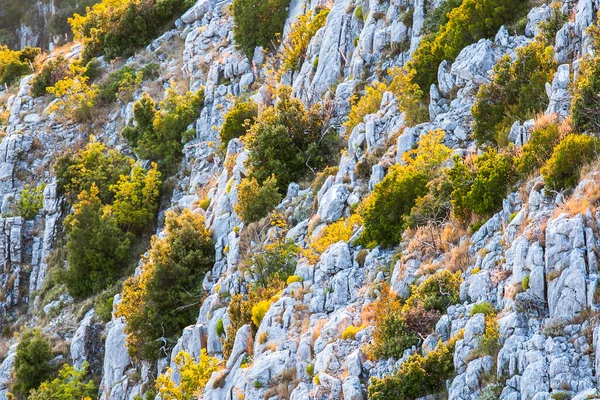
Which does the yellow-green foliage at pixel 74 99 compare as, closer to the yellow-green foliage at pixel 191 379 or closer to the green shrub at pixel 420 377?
the yellow-green foliage at pixel 191 379

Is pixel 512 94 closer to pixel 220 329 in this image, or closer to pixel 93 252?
pixel 220 329

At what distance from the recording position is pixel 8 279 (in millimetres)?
41406

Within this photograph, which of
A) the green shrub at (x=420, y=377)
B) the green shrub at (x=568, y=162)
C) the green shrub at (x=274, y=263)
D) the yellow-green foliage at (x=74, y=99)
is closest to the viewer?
the green shrub at (x=420, y=377)

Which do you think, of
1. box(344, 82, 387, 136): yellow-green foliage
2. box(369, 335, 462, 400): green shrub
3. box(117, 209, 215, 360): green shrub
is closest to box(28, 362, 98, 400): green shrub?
box(117, 209, 215, 360): green shrub

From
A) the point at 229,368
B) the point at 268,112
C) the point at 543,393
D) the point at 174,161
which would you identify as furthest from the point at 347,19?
the point at 543,393

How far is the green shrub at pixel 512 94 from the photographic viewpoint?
74.3 feet

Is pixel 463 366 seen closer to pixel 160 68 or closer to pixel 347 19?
pixel 347 19

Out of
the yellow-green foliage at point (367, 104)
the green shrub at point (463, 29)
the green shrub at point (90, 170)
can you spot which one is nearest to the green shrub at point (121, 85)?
the green shrub at point (90, 170)

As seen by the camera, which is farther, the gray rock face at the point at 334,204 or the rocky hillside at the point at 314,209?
the gray rock face at the point at 334,204

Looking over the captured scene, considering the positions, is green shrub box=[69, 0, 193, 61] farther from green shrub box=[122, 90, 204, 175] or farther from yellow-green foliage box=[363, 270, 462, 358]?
yellow-green foliage box=[363, 270, 462, 358]

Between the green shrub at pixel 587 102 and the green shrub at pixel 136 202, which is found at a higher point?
the green shrub at pixel 136 202

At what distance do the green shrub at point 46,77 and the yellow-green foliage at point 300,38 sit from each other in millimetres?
19796

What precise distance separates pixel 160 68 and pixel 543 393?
38867 millimetres

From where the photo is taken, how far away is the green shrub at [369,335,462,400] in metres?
16.6
